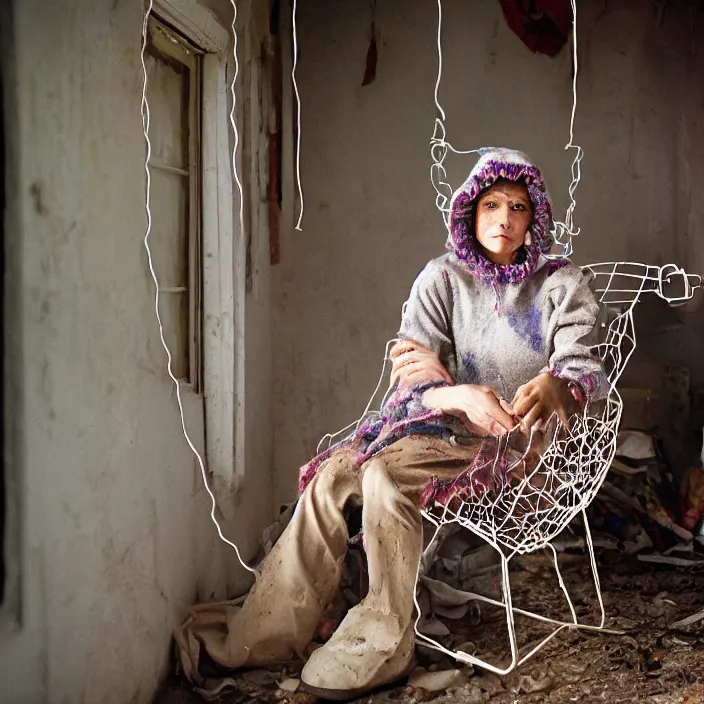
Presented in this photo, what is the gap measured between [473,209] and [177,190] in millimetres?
768

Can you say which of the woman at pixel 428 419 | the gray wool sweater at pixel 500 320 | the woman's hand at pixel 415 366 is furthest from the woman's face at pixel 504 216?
the woman's hand at pixel 415 366

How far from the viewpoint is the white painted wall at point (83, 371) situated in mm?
1510

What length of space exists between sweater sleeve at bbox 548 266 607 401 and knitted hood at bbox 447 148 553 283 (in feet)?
0.31

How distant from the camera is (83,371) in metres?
1.65

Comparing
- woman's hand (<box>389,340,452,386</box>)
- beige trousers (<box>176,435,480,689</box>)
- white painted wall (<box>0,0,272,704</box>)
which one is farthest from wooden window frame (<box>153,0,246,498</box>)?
woman's hand (<box>389,340,452,386</box>)

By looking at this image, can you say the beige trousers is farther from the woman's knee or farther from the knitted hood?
the knitted hood

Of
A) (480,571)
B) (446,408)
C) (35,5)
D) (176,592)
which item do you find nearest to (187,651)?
(176,592)

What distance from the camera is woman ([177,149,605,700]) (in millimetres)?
1924

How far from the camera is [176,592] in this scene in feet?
6.98

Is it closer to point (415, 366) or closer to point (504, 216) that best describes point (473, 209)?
point (504, 216)

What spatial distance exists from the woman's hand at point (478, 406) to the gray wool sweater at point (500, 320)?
0.47 feet

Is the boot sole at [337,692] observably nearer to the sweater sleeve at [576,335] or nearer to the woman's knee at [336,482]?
the woman's knee at [336,482]

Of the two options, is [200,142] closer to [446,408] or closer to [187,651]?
[446,408]

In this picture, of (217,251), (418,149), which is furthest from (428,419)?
(418,149)
